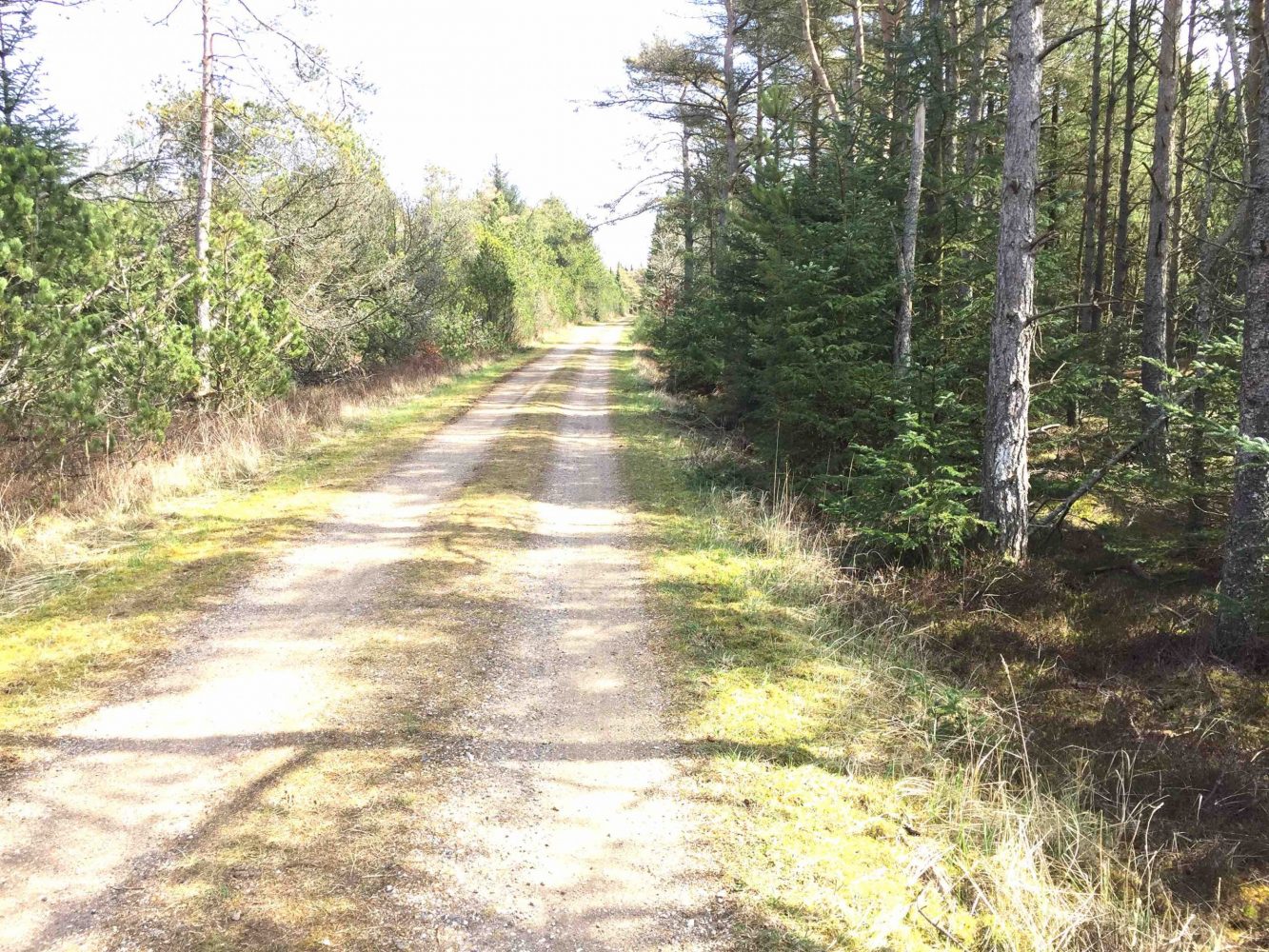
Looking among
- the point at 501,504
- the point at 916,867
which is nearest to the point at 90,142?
the point at 501,504

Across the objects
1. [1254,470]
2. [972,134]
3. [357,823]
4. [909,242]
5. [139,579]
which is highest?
[972,134]

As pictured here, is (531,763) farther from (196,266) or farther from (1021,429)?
(196,266)

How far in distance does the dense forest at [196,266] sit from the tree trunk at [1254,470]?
1023 cm

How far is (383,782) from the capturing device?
3.74m

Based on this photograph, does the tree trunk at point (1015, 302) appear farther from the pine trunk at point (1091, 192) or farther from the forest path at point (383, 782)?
the pine trunk at point (1091, 192)

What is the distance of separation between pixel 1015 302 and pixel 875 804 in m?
5.66

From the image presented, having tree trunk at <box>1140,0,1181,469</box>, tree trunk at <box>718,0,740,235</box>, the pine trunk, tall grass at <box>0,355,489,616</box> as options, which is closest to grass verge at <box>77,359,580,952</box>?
tall grass at <box>0,355,489,616</box>

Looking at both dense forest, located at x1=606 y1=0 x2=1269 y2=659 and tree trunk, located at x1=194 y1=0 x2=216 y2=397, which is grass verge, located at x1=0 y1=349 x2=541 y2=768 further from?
dense forest, located at x1=606 y1=0 x2=1269 y2=659

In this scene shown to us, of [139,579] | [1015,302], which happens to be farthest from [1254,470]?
[139,579]

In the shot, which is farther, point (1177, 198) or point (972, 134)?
point (1177, 198)

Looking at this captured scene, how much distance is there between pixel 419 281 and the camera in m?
25.2

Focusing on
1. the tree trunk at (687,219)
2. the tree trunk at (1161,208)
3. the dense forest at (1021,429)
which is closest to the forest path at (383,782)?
the dense forest at (1021,429)

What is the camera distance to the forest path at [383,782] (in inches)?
114

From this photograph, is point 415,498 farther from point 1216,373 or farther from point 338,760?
point 1216,373
